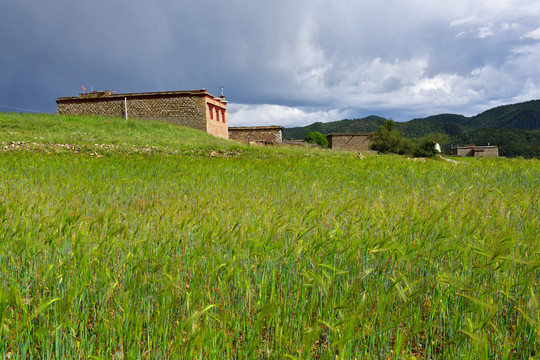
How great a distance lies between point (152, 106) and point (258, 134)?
1554 cm

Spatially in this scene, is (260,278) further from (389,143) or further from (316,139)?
(316,139)

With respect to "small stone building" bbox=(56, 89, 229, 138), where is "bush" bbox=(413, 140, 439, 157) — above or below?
below

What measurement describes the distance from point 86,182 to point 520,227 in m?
6.52

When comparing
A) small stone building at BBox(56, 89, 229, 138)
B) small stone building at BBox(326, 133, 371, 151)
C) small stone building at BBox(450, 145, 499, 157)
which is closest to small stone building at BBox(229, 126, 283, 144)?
small stone building at BBox(56, 89, 229, 138)

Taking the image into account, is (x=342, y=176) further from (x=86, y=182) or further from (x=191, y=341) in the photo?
(x=191, y=341)

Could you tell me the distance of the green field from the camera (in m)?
1.82

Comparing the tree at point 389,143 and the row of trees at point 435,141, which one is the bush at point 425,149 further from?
the tree at point 389,143

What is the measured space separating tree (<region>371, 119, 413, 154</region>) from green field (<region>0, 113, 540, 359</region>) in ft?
179

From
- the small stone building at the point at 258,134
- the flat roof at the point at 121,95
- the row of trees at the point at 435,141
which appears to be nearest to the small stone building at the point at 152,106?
the flat roof at the point at 121,95

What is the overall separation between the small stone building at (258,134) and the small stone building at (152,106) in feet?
34.7

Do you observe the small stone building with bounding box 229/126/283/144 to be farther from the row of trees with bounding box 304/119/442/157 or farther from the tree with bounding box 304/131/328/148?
the tree with bounding box 304/131/328/148

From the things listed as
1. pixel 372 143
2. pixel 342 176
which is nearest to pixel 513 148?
pixel 372 143

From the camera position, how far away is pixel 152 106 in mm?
38188

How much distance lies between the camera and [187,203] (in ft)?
16.1
